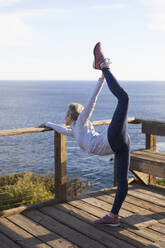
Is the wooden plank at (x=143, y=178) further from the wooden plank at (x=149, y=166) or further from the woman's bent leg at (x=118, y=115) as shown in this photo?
the woman's bent leg at (x=118, y=115)

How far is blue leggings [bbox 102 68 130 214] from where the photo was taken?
Result: 10.7 ft

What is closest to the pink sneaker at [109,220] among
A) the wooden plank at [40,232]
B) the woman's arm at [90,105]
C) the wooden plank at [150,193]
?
the wooden plank at [40,232]

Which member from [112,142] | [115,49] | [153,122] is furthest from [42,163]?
[115,49]

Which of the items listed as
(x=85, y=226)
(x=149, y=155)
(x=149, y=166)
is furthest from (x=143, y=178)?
(x=85, y=226)

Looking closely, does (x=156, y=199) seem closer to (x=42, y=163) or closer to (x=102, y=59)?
(x=102, y=59)

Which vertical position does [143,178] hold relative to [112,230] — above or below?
above

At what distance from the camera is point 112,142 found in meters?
3.44

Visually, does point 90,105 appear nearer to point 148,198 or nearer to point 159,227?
point 159,227

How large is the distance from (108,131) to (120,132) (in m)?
0.12

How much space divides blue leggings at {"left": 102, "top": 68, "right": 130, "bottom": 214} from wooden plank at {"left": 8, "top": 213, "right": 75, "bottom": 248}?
0.77 meters

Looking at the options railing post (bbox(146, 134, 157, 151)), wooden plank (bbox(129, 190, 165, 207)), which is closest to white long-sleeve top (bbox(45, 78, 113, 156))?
wooden plank (bbox(129, 190, 165, 207))

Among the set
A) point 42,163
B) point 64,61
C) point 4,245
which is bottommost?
point 42,163

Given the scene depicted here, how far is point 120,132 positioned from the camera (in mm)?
3375

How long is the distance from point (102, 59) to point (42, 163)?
2092 centimetres
